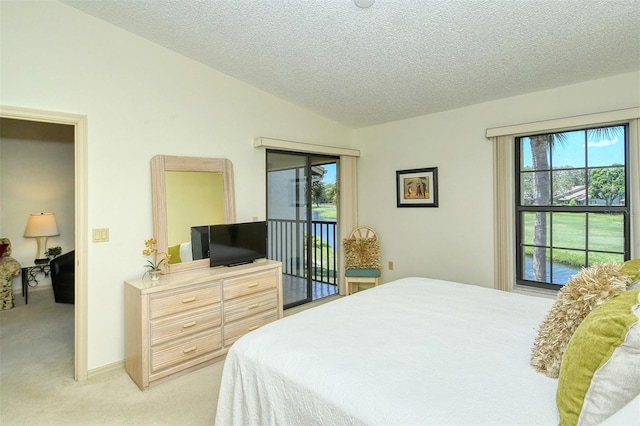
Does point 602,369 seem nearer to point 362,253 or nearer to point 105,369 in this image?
point 105,369

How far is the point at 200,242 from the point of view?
3260 millimetres

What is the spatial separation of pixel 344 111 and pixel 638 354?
3769 mm

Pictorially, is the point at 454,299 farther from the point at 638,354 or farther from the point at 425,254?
the point at 425,254

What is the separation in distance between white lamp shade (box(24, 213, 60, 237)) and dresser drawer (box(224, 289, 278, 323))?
3840mm

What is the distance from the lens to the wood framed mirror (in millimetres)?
3016

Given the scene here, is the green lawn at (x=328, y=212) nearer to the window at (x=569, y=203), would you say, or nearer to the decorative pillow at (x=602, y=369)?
the window at (x=569, y=203)

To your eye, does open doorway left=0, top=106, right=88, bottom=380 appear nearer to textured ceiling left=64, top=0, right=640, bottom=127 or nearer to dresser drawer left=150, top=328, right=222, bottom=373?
dresser drawer left=150, top=328, right=222, bottom=373

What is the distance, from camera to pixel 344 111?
14.0 ft

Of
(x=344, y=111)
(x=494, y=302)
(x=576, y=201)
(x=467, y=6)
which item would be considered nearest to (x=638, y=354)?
(x=494, y=302)

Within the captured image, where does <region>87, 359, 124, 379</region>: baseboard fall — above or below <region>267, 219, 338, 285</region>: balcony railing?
below

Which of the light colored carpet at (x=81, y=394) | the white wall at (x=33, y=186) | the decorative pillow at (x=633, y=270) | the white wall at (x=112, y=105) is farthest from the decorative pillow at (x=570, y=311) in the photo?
the white wall at (x=33, y=186)

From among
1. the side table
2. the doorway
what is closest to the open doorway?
the doorway

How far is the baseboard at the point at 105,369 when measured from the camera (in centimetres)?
268

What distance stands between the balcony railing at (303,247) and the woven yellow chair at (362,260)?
400 mm
